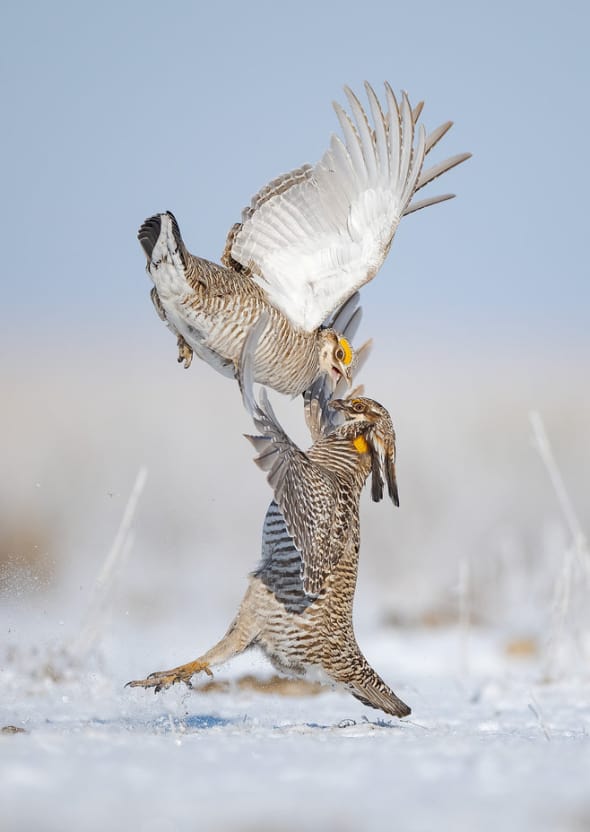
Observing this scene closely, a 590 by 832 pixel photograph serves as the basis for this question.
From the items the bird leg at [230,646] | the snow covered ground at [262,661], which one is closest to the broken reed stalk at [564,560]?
the snow covered ground at [262,661]

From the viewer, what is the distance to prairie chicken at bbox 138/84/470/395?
5.52 meters

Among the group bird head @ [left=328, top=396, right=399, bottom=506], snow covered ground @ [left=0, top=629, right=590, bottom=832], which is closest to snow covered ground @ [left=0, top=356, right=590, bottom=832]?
snow covered ground @ [left=0, top=629, right=590, bottom=832]

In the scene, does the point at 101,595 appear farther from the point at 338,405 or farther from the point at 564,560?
the point at 564,560

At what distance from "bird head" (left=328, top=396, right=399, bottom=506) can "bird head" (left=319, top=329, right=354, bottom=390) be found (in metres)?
0.97

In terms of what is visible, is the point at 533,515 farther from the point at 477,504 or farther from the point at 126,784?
the point at 126,784

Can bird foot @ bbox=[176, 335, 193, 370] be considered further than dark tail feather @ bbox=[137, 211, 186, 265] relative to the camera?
Yes

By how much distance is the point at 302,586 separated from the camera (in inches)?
170

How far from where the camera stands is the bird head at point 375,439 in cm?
482

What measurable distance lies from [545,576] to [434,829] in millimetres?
6010

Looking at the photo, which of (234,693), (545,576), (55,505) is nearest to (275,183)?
(234,693)

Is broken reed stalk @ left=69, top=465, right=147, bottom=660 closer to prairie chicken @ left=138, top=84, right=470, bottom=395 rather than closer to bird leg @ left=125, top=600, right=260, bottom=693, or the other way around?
prairie chicken @ left=138, top=84, right=470, bottom=395

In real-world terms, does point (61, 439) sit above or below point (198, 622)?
above

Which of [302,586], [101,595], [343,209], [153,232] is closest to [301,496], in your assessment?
[302,586]

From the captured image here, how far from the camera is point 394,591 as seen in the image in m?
8.66
